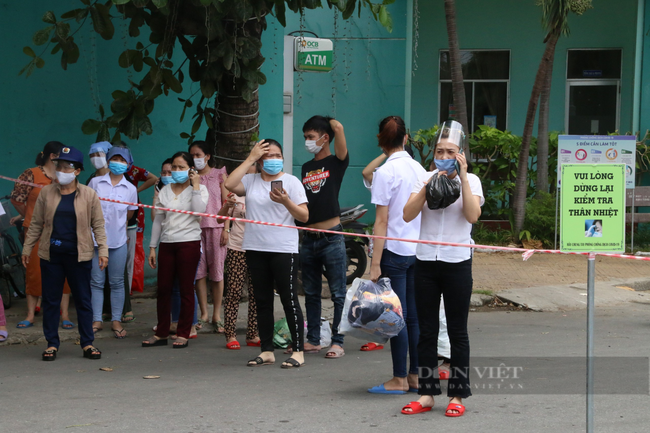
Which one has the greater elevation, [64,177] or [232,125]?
[232,125]

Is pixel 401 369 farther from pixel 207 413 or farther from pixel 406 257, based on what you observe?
pixel 207 413

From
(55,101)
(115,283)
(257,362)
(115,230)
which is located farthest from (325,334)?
(55,101)

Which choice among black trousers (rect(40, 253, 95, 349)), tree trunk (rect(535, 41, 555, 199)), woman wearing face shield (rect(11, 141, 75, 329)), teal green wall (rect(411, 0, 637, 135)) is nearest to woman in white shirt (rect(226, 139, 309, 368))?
black trousers (rect(40, 253, 95, 349))

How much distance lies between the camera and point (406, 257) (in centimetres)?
554

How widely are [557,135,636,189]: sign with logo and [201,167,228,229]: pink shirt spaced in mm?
6799

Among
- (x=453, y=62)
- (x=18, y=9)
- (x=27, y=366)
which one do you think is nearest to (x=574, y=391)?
(x=27, y=366)

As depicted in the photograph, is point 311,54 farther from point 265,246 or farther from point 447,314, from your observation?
point 447,314

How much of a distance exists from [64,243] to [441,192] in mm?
3590

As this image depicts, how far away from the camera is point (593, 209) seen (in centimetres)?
449

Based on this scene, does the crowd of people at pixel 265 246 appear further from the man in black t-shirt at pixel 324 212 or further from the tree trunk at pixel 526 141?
the tree trunk at pixel 526 141

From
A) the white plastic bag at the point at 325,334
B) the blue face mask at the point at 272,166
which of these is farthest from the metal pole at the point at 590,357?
the white plastic bag at the point at 325,334

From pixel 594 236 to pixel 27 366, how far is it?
4703mm

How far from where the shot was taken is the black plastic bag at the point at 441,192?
15.3 ft

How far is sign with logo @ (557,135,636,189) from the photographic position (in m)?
12.6
